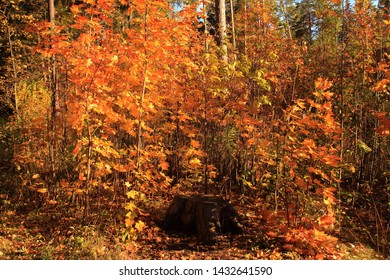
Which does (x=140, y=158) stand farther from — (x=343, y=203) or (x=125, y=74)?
(x=343, y=203)

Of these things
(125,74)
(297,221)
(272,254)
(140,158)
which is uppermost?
(125,74)

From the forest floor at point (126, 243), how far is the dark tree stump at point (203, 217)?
13 centimetres

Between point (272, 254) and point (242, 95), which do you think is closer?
point (272, 254)

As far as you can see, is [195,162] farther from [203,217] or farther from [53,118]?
[53,118]

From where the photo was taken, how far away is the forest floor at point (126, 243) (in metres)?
3.99

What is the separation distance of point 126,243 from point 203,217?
3.55 feet

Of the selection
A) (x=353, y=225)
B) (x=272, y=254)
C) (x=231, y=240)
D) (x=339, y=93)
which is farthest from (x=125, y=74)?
(x=339, y=93)

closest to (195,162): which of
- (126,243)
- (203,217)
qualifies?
(203,217)

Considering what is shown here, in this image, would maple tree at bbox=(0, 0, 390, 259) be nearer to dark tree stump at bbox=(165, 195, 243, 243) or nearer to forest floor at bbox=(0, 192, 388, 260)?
forest floor at bbox=(0, 192, 388, 260)

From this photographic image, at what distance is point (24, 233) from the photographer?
15.7ft

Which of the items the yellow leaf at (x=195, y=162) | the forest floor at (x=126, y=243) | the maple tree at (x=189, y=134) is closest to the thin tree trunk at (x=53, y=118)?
the maple tree at (x=189, y=134)

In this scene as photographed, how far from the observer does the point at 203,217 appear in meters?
4.49

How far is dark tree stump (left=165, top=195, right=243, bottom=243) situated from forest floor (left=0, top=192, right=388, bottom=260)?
129 mm

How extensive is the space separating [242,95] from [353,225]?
2.66m
